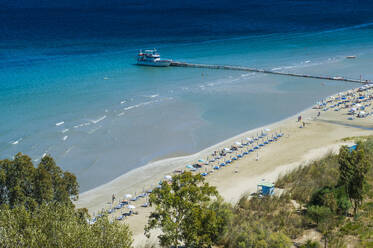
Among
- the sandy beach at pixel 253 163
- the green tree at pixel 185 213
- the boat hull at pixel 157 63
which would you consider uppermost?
the boat hull at pixel 157 63

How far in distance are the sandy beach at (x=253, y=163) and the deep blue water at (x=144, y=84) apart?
2.24 m

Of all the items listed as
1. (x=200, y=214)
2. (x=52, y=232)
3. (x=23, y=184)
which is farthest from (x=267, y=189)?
(x=52, y=232)

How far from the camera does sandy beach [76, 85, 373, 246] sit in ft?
107

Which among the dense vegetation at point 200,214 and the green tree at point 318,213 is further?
the green tree at point 318,213

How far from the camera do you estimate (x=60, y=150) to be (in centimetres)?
4397

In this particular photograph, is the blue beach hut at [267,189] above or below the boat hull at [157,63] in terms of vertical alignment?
below

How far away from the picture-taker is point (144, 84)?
7588cm

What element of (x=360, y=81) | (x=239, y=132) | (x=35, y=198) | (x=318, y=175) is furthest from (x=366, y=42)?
(x=35, y=198)

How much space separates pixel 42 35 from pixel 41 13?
63.8m

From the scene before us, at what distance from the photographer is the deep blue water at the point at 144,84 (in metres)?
46.2

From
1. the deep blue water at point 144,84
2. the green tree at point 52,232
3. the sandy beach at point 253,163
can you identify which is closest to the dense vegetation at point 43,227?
the green tree at point 52,232

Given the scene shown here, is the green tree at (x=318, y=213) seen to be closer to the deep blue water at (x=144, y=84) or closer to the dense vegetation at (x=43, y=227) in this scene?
the dense vegetation at (x=43, y=227)

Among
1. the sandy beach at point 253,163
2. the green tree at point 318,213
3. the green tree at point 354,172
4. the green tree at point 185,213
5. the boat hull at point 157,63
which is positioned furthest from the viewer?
the boat hull at point 157,63

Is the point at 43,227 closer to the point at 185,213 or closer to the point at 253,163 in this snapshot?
the point at 185,213
